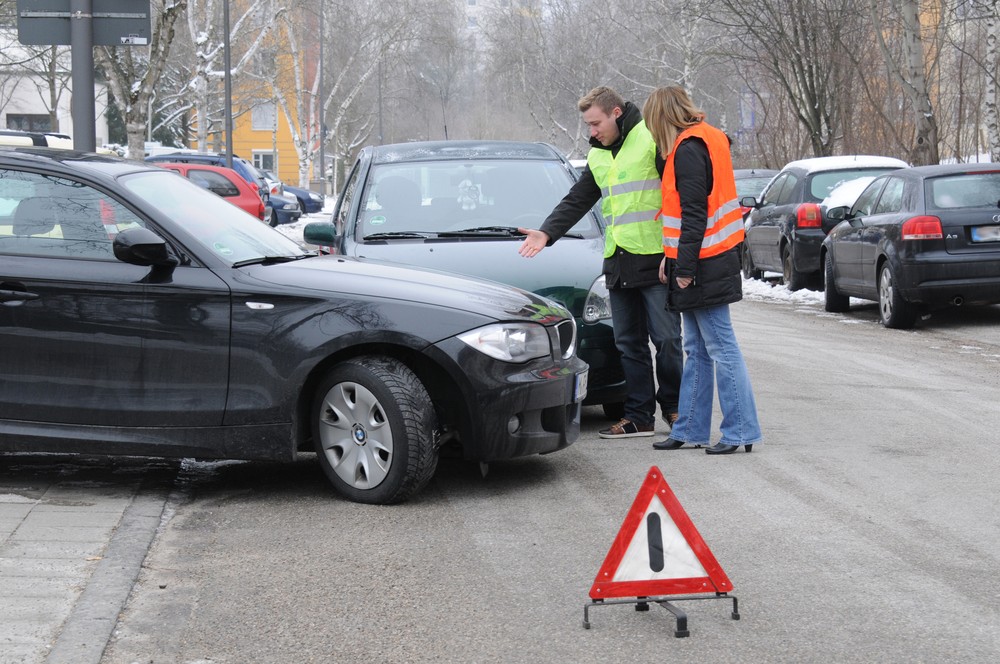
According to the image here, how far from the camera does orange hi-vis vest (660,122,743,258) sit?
23.5 ft

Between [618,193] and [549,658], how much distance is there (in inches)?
155

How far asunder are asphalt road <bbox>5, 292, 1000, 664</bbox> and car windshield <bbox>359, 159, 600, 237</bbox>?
141 cm

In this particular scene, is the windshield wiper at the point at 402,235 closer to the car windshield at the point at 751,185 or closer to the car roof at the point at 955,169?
the car roof at the point at 955,169

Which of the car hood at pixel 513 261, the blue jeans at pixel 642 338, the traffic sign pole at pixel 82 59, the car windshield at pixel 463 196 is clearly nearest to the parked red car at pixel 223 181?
the traffic sign pole at pixel 82 59

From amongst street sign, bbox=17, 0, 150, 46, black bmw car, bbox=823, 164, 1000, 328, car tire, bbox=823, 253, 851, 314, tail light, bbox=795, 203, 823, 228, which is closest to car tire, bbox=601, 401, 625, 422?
street sign, bbox=17, 0, 150, 46

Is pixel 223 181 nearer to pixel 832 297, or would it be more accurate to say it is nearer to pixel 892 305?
pixel 832 297

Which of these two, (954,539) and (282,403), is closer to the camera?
(954,539)

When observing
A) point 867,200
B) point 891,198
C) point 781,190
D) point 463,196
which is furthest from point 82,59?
point 781,190

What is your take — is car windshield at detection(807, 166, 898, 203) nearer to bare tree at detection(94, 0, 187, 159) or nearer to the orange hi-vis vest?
bare tree at detection(94, 0, 187, 159)

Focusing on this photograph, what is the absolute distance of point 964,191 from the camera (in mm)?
13406

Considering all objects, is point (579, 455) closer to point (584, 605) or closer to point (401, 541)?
point (401, 541)

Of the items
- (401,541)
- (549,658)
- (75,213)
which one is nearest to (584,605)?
(549,658)

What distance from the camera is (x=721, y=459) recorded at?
7164 millimetres

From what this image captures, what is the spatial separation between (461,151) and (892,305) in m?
6.19
